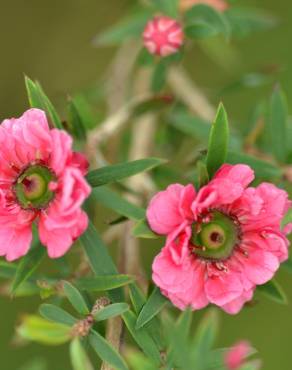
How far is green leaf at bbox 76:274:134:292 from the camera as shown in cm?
85

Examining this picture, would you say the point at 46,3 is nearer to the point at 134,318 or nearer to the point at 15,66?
the point at 15,66

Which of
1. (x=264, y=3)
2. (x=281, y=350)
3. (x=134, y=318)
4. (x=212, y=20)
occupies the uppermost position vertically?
(x=212, y=20)

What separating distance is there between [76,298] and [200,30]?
497mm

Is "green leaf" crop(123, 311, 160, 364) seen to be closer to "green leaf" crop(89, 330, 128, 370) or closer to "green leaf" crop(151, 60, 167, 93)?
"green leaf" crop(89, 330, 128, 370)

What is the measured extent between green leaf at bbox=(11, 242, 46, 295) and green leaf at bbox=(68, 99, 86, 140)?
0.69 ft

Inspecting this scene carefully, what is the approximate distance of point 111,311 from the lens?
31.9 inches

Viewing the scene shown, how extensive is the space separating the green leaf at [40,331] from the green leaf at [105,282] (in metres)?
0.11

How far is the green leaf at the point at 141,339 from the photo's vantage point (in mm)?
831

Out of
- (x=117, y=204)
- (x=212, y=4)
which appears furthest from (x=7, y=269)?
(x=212, y=4)

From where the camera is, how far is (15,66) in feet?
6.22

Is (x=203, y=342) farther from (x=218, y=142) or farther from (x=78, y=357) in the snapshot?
(x=218, y=142)

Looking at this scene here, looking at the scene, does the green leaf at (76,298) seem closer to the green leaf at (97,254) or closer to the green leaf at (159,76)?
the green leaf at (97,254)

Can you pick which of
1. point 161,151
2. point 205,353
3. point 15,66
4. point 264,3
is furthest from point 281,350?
point 205,353

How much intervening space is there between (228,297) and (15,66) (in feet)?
4.08
